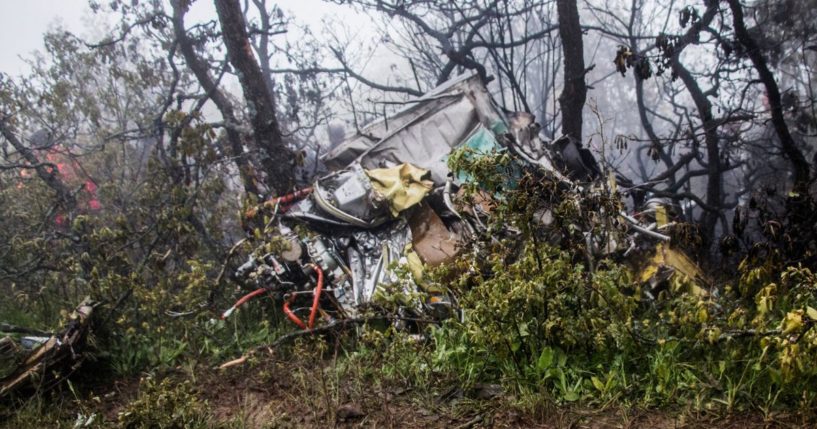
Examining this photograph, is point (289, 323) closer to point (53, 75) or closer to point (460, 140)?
point (460, 140)

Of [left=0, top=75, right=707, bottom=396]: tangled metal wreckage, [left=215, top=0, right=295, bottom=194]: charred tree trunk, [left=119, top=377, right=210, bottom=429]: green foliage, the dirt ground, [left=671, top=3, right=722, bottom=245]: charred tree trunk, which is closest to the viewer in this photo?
the dirt ground

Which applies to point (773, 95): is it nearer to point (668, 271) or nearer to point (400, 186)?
point (668, 271)

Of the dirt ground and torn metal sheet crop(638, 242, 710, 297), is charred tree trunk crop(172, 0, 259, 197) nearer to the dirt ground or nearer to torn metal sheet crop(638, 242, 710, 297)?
the dirt ground

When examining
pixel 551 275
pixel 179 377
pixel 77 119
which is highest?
pixel 77 119

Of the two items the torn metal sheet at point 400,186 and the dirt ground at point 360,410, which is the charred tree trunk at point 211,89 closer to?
the torn metal sheet at point 400,186

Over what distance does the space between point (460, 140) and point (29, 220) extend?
532cm

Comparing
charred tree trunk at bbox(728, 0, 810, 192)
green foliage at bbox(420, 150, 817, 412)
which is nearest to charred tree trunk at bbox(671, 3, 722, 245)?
charred tree trunk at bbox(728, 0, 810, 192)

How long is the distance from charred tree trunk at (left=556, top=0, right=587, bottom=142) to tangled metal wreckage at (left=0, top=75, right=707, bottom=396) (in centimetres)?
102

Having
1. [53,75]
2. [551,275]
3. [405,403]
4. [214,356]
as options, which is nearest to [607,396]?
[551,275]

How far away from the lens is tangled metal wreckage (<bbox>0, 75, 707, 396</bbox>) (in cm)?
371

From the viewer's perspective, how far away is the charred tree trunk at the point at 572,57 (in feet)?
19.9

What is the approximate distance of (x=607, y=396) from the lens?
2.78 metres

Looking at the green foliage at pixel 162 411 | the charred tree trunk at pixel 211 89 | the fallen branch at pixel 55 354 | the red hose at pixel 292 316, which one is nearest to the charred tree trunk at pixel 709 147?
the red hose at pixel 292 316

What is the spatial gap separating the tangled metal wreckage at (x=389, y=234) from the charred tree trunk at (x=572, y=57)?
1.02 meters
